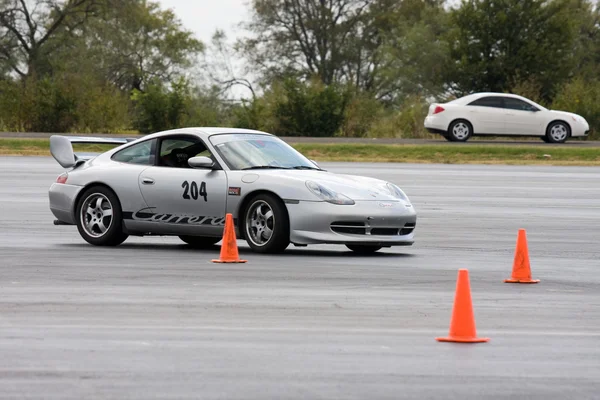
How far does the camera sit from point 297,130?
43688 mm

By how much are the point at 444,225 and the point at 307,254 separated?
4.34 m

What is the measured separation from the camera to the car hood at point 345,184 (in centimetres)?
1354

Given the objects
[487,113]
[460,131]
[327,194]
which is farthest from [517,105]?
[327,194]

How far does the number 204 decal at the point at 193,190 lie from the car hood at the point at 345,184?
65cm

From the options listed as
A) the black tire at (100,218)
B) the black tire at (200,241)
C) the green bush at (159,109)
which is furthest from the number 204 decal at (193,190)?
the green bush at (159,109)

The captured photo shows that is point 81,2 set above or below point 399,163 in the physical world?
above

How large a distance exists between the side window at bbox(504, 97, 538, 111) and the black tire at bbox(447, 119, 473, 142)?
4.04 ft

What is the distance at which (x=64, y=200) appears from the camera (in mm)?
14758

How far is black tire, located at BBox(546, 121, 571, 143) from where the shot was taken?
3725cm

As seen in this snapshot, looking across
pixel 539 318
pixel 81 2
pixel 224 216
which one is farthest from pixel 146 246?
pixel 81 2

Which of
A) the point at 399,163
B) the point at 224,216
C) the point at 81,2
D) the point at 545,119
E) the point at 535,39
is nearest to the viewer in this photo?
the point at 224,216

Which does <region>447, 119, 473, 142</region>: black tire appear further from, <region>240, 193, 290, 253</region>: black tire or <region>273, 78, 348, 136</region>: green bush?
<region>240, 193, 290, 253</region>: black tire

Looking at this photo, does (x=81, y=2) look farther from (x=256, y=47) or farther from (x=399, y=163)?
(x=399, y=163)

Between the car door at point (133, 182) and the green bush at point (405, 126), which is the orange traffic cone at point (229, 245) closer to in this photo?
the car door at point (133, 182)
